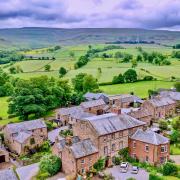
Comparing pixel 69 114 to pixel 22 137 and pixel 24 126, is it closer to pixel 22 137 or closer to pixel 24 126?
pixel 24 126

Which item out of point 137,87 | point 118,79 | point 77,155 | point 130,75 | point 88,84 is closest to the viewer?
point 77,155

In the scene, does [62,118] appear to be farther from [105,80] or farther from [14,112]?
[105,80]

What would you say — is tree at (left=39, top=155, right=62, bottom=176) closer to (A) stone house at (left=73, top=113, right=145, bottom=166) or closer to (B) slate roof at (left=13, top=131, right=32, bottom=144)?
(A) stone house at (left=73, top=113, right=145, bottom=166)

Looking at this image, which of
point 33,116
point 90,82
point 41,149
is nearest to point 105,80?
point 90,82

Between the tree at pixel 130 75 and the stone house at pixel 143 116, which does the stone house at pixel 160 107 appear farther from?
the tree at pixel 130 75

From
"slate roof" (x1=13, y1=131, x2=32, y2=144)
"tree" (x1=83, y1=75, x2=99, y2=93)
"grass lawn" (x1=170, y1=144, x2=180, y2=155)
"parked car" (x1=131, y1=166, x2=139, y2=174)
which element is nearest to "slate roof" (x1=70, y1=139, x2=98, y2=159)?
"parked car" (x1=131, y1=166, x2=139, y2=174)

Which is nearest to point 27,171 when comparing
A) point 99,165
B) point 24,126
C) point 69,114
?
point 99,165
